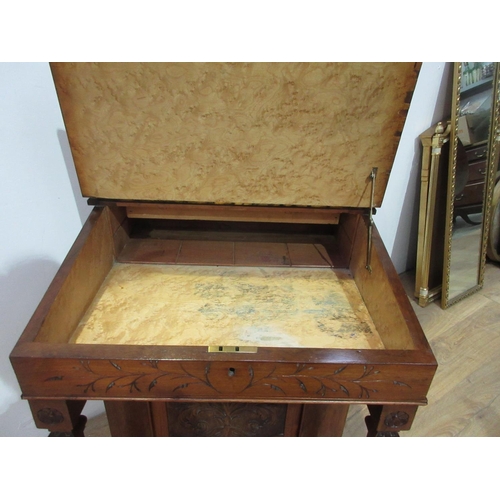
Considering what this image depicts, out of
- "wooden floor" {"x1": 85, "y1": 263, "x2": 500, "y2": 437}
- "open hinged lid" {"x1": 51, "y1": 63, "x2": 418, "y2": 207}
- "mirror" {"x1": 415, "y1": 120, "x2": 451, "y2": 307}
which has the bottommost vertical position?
"wooden floor" {"x1": 85, "y1": 263, "x2": 500, "y2": 437}

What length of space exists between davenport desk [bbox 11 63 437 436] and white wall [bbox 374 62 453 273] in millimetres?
699

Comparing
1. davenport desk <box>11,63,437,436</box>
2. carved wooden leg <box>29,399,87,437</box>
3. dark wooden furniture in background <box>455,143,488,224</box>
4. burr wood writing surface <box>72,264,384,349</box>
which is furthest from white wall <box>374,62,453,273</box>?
carved wooden leg <box>29,399,87,437</box>

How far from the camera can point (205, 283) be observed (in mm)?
1029

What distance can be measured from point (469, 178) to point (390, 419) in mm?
1298

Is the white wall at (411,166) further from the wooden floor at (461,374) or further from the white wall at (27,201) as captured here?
the white wall at (27,201)

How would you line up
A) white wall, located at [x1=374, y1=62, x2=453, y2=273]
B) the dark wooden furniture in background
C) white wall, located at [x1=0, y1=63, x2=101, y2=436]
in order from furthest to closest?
the dark wooden furniture in background
white wall, located at [x1=374, y1=62, x2=453, y2=273]
white wall, located at [x1=0, y1=63, x2=101, y2=436]

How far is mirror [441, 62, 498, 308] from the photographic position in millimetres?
1561

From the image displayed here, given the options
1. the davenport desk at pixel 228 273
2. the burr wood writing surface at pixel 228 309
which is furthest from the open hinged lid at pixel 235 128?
the burr wood writing surface at pixel 228 309

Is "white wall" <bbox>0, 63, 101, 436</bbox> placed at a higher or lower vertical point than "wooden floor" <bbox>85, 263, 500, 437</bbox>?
higher

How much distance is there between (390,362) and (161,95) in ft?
2.25

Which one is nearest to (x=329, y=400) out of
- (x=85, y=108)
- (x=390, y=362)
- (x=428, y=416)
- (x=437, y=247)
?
(x=390, y=362)

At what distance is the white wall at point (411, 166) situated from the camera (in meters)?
1.55

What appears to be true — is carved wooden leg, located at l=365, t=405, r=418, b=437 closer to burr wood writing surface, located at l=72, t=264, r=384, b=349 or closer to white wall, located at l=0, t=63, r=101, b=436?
burr wood writing surface, located at l=72, t=264, r=384, b=349

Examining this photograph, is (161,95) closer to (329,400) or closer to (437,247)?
(329,400)
